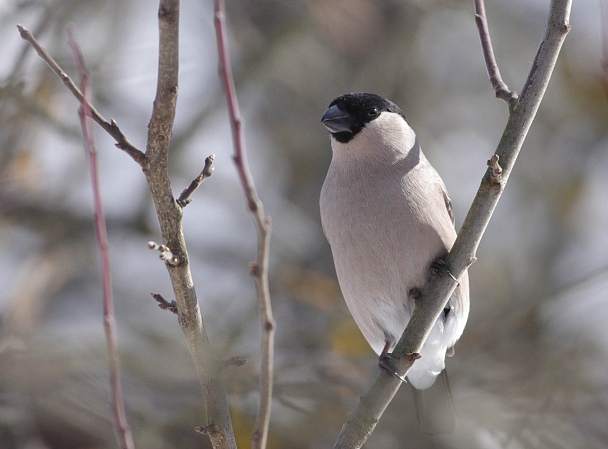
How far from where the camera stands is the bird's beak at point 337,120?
3979mm

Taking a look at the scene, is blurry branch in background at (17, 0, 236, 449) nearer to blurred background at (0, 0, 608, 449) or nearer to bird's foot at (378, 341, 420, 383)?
bird's foot at (378, 341, 420, 383)

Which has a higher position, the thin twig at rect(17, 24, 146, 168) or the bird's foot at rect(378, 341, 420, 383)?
the thin twig at rect(17, 24, 146, 168)

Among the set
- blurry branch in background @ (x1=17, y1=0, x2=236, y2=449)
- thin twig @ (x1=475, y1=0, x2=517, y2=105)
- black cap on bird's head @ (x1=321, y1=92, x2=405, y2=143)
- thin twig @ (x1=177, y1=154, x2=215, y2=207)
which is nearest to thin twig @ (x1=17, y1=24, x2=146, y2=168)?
blurry branch in background @ (x1=17, y1=0, x2=236, y2=449)

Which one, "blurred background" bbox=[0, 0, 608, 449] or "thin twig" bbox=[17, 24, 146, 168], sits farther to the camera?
"blurred background" bbox=[0, 0, 608, 449]

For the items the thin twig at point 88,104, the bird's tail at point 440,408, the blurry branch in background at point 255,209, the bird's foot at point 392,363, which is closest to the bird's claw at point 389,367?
the bird's foot at point 392,363

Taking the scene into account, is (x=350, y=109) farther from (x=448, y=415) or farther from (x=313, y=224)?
(x=313, y=224)

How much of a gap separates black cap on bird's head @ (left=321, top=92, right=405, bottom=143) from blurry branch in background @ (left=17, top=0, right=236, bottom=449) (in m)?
1.80

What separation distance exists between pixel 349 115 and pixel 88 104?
210 cm

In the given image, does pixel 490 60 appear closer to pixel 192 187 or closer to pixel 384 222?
pixel 384 222

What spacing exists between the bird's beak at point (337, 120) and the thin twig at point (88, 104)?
72.8 inches

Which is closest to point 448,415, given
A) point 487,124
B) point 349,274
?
point 349,274

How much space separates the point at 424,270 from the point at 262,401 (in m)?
1.78

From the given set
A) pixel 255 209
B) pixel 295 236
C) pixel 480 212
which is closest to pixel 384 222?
pixel 480 212

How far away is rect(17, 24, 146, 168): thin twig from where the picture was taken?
6.99 ft
